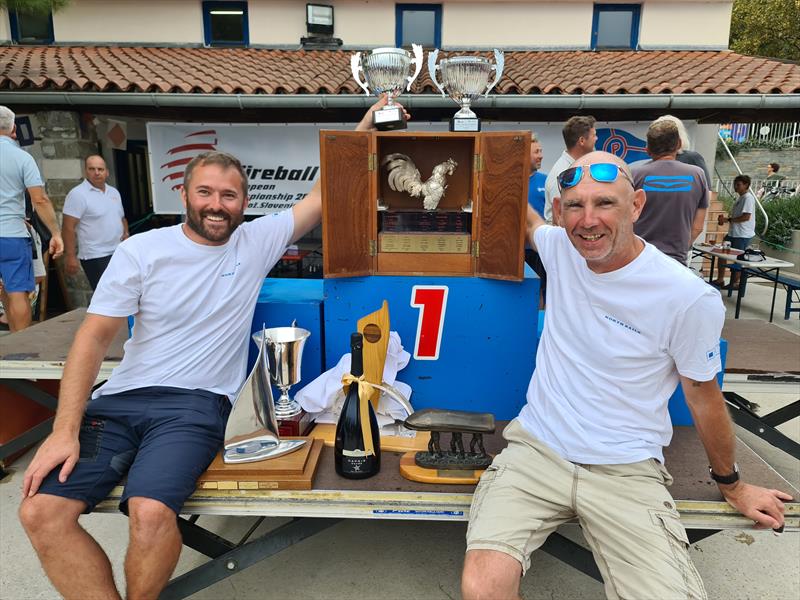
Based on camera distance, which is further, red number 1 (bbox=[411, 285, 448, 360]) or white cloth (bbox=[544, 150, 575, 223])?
white cloth (bbox=[544, 150, 575, 223])

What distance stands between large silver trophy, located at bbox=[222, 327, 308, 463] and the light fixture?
27.3ft

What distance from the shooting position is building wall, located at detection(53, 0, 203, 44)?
29.6 feet

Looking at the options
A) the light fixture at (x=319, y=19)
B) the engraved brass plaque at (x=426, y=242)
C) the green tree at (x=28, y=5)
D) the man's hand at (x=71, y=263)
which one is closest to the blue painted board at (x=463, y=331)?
the engraved brass plaque at (x=426, y=242)

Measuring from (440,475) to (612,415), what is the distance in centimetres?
67

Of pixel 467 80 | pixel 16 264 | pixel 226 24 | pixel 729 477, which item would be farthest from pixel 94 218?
pixel 729 477

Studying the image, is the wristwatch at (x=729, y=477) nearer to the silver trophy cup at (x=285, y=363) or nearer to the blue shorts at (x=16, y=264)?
the silver trophy cup at (x=285, y=363)

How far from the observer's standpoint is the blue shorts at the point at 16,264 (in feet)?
14.7

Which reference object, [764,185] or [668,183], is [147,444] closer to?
[668,183]

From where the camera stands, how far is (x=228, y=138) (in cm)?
738

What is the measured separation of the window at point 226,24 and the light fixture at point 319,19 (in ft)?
3.78

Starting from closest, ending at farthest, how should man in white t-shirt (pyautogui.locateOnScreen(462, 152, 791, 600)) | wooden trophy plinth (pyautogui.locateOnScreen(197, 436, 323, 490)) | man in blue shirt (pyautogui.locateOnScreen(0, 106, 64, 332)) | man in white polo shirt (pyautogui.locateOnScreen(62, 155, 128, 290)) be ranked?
man in white t-shirt (pyautogui.locateOnScreen(462, 152, 791, 600))
wooden trophy plinth (pyautogui.locateOnScreen(197, 436, 323, 490))
man in blue shirt (pyautogui.locateOnScreen(0, 106, 64, 332))
man in white polo shirt (pyautogui.locateOnScreen(62, 155, 128, 290))

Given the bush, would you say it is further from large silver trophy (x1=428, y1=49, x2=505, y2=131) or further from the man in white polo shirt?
the man in white polo shirt

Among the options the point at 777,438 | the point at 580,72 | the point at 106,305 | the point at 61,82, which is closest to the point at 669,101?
the point at 580,72

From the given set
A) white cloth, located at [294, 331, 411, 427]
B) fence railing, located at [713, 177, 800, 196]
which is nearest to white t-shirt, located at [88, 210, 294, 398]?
white cloth, located at [294, 331, 411, 427]
